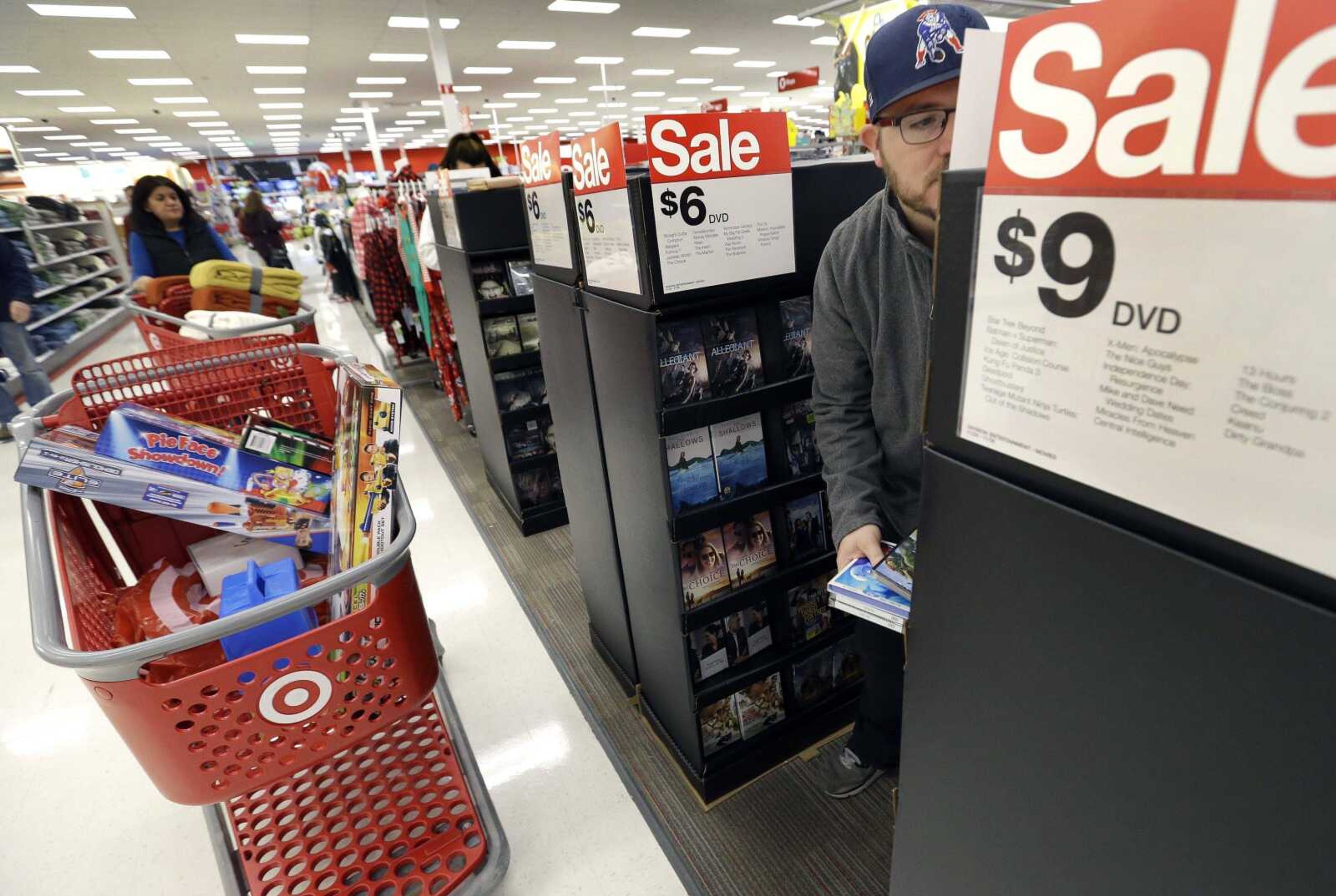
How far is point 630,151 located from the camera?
2000 millimetres

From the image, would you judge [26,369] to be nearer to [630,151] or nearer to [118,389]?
[118,389]

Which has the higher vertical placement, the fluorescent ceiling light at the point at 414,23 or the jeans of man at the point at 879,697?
the fluorescent ceiling light at the point at 414,23

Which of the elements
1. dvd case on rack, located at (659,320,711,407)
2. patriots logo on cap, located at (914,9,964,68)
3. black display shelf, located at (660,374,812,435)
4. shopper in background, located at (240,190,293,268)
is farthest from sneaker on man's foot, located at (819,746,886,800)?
shopper in background, located at (240,190,293,268)

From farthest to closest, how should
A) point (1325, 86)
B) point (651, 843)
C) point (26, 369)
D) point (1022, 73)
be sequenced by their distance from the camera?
point (26, 369), point (651, 843), point (1022, 73), point (1325, 86)

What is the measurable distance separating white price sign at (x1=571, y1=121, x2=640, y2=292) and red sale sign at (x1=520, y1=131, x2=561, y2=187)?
0.07 metres

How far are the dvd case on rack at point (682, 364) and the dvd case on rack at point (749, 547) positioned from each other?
40 centimetres

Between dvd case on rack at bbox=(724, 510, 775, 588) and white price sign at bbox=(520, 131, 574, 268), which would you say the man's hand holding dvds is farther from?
white price sign at bbox=(520, 131, 574, 268)

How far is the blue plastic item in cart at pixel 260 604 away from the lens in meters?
1.12

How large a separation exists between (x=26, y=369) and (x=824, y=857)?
6.58m

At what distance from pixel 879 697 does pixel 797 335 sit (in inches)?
37.6

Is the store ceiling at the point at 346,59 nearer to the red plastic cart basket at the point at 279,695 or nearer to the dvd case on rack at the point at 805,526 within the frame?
the dvd case on rack at the point at 805,526

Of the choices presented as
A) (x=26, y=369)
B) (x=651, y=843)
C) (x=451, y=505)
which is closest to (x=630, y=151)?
(x=651, y=843)

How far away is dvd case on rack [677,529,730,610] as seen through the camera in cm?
165

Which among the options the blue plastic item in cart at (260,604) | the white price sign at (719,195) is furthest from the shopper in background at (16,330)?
the white price sign at (719,195)
